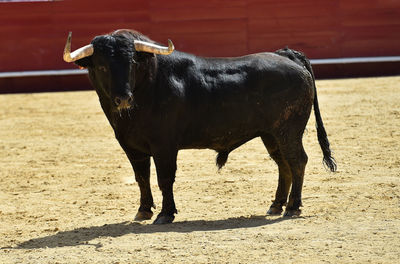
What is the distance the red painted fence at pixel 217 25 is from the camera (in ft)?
46.5

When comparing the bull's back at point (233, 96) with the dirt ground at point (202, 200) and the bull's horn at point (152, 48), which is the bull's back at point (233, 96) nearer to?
the bull's horn at point (152, 48)

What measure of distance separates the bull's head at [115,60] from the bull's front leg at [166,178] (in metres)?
0.45

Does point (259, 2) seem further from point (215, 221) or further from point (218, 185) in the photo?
point (215, 221)

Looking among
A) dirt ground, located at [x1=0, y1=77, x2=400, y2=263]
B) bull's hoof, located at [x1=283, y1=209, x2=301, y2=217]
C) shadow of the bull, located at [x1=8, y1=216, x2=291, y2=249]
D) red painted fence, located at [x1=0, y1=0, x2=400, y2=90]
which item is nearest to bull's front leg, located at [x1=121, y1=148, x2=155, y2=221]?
dirt ground, located at [x1=0, y1=77, x2=400, y2=263]

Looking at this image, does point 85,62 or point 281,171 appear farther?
point 281,171

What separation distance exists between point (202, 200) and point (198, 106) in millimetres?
994

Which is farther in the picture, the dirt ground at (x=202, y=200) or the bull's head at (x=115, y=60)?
the bull's head at (x=115, y=60)

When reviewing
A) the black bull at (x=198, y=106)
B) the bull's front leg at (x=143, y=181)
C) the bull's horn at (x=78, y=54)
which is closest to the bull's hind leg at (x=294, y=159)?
the black bull at (x=198, y=106)

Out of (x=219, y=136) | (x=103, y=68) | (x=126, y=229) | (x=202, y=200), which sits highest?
(x=103, y=68)

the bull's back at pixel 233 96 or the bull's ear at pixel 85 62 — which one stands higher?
the bull's ear at pixel 85 62

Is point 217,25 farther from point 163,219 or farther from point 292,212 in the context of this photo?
point 163,219

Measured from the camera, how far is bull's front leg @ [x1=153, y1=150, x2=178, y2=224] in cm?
555

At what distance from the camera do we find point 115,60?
17.3 ft

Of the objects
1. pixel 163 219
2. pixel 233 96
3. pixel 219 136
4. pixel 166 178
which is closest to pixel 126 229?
pixel 163 219
